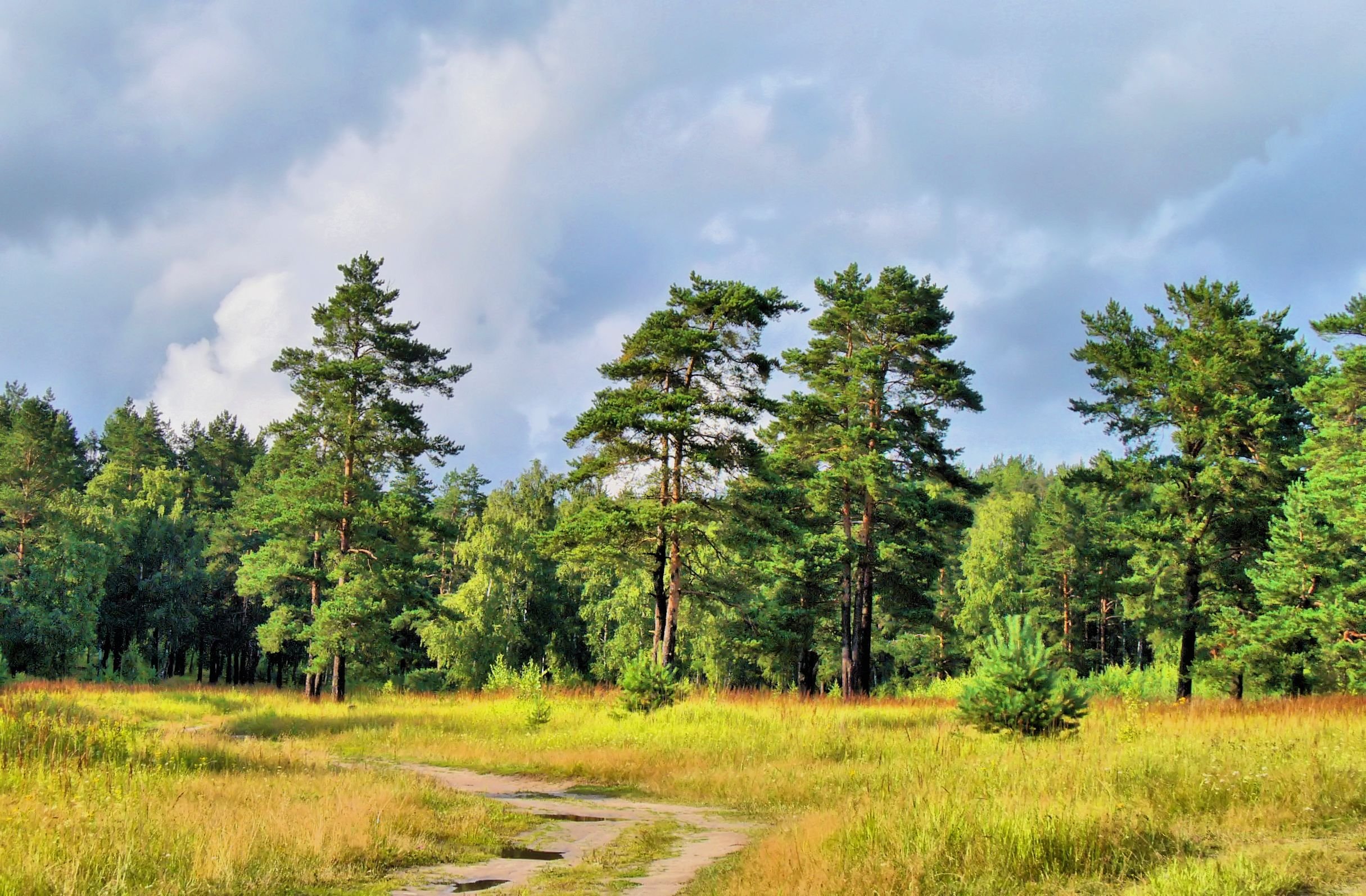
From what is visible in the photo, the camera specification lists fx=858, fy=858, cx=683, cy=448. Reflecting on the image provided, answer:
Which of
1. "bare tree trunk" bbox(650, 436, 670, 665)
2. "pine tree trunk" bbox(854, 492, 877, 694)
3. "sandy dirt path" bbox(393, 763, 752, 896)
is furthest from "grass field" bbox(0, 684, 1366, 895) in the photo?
"pine tree trunk" bbox(854, 492, 877, 694)

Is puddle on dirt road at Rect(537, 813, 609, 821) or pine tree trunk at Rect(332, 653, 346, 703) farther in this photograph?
pine tree trunk at Rect(332, 653, 346, 703)

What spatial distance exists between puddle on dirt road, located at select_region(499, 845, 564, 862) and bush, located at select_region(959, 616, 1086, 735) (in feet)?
24.7

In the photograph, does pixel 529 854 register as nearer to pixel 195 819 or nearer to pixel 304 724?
pixel 195 819

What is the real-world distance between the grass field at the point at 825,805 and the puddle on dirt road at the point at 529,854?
0.35 meters

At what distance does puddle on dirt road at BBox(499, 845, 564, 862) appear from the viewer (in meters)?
9.10

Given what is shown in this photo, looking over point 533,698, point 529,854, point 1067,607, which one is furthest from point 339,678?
point 1067,607

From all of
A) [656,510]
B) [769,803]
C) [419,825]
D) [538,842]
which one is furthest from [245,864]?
[656,510]

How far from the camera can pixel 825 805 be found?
11.6 meters

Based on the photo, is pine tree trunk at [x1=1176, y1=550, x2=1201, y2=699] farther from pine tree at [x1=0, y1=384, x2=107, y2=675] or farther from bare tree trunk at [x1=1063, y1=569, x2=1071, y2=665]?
pine tree at [x1=0, y1=384, x2=107, y2=675]

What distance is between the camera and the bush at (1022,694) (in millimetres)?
13453

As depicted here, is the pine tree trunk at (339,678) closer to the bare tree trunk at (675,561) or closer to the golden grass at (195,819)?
the bare tree trunk at (675,561)

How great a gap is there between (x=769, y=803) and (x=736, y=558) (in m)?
28.6

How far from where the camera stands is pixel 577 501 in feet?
138

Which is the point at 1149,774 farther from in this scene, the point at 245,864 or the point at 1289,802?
the point at 245,864
